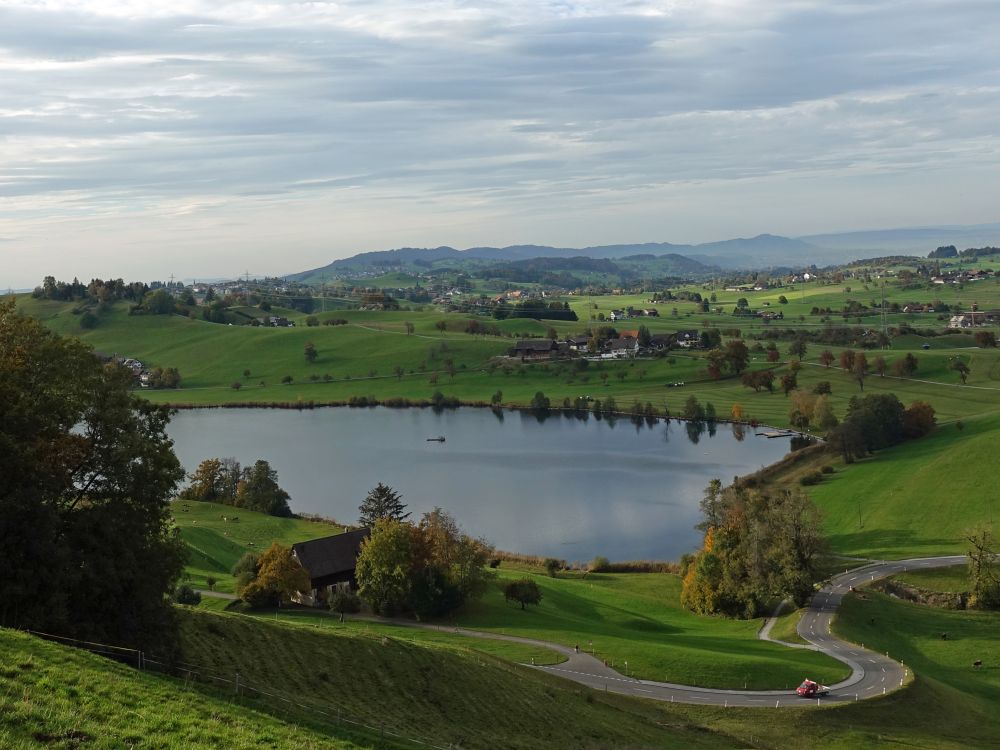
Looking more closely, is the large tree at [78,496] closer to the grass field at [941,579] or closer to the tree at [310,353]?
the grass field at [941,579]

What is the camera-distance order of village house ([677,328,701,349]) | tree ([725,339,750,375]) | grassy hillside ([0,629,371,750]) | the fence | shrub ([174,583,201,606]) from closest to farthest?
grassy hillside ([0,629,371,750]) < the fence < shrub ([174,583,201,606]) < tree ([725,339,750,375]) < village house ([677,328,701,349])

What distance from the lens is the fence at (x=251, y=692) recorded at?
49.1ft

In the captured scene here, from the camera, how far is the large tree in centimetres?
1502

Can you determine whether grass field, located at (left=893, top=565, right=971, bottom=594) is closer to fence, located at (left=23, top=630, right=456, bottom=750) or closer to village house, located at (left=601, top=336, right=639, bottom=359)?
fence, located at (left=23, top=630, right=456, bottom=750)

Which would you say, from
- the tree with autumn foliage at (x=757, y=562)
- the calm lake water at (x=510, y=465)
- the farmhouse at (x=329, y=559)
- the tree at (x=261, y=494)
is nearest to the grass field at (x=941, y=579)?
the tree with autumn foliage at (x=757, y=562)

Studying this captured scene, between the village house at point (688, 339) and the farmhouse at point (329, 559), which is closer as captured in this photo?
the farmhouse at point (329, 559)

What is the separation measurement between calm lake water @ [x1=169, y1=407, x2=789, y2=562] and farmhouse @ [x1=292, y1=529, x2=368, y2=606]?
1622 centimetres

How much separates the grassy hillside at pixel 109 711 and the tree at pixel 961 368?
95.1 metres

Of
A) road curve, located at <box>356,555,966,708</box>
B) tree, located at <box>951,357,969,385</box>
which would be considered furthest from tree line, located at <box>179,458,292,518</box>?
tree, located at <box>951,357,969,385</box>

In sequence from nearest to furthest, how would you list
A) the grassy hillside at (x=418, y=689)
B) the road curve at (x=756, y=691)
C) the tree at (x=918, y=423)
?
the grassy hillside at (x=418, y=689) < the road curve at (x=756, y=691) < the tree at (x=918, y=423)

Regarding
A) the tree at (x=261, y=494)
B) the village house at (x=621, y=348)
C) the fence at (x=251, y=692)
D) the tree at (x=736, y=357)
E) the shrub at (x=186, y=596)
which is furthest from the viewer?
the village house at (x=621, y=348)

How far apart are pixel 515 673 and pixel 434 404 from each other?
87068mm

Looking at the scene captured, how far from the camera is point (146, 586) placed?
1642 cm

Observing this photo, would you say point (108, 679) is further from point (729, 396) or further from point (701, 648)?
point (729, 396)
